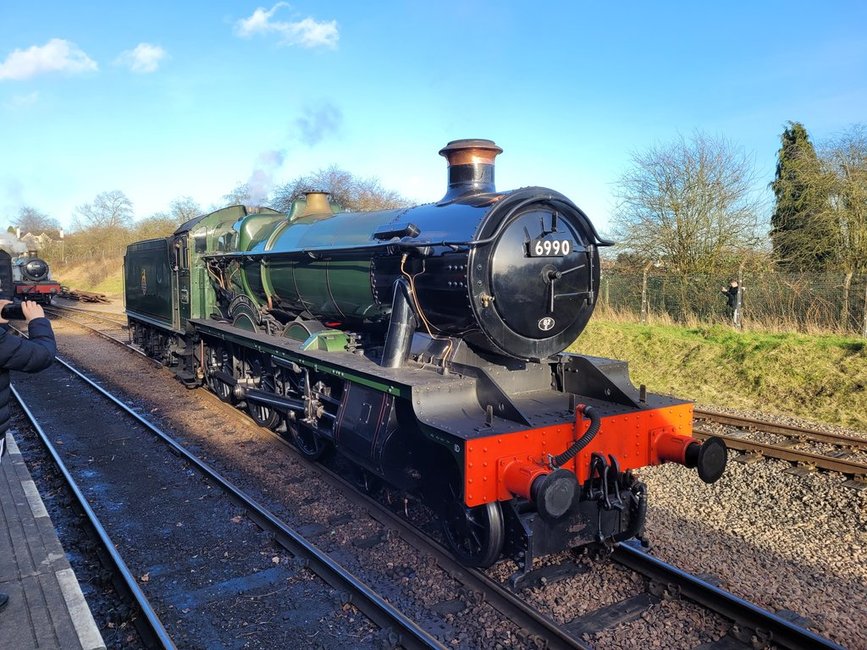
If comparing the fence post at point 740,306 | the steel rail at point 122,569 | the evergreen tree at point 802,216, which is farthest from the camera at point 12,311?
the evergreen tree at point 802,216

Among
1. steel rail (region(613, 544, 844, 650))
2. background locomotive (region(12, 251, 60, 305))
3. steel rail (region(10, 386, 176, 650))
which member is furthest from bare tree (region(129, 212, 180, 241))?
steel rail (region(613, 544, 844, 650))

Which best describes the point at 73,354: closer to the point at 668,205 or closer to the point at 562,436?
the point at 562,436

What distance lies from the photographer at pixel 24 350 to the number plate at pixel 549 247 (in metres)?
3.14

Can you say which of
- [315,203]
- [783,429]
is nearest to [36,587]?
[315,203]

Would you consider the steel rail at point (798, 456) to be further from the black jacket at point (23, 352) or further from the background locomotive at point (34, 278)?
the background locomotive at point (34, 278)

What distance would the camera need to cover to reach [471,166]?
529 centimetres

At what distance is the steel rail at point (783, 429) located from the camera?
7320 mm

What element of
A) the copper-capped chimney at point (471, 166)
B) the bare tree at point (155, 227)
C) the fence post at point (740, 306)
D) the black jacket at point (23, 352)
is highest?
the bare tree at point (155, 227)

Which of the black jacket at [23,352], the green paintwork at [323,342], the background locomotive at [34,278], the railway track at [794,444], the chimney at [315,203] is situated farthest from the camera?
the background locomotive at [34,278]

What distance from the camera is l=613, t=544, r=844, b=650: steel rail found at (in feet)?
11.2

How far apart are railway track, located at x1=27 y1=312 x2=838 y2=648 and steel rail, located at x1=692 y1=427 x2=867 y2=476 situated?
99.3 inches

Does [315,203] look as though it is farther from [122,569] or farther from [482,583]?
[482,583]

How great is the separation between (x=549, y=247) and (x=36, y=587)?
13.5ft

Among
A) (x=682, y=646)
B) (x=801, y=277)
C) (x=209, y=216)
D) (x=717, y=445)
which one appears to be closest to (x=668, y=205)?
(x=801, y=277)
